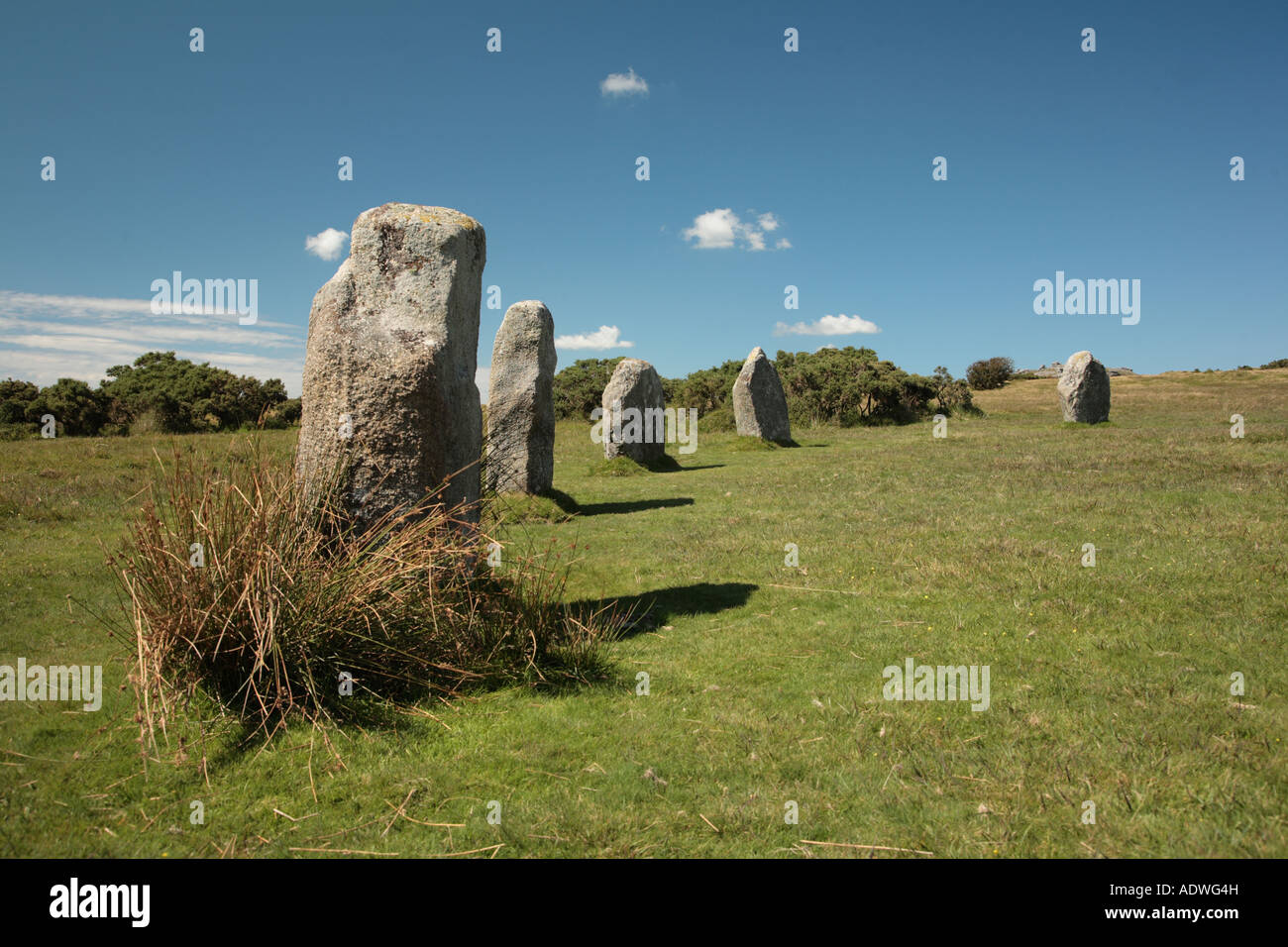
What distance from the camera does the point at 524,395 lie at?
1292 centimetres

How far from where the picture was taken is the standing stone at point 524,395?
12.7 m

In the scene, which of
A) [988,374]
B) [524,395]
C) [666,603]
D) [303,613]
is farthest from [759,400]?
[988,374]

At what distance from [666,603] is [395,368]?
10.5ft

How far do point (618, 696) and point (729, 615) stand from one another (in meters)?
2.00

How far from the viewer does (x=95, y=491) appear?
1236 centimetres

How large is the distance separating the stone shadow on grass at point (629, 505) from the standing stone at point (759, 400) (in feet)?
28.3

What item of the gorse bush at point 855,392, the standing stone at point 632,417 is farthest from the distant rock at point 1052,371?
the standing stone at point 632,417

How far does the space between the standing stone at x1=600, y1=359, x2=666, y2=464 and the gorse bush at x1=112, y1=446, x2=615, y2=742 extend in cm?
1189

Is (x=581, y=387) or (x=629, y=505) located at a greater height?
(x=581, y=387)

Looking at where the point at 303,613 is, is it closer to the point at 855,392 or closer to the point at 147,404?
the point at 147,404

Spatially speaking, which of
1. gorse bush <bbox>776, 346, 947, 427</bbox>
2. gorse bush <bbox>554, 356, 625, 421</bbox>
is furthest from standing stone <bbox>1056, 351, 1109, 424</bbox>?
gorse bush <bbox>554, 356, 625, 421</bbox>
